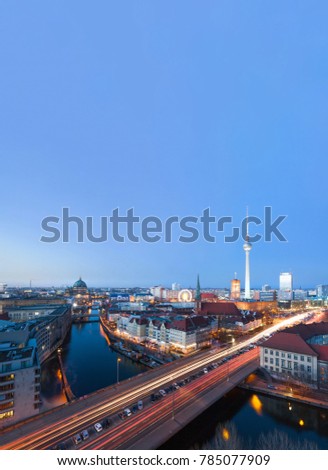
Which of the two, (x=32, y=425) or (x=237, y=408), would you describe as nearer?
(x=32, y=425)

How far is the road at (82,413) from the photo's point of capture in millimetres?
10492

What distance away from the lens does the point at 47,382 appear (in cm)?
2086

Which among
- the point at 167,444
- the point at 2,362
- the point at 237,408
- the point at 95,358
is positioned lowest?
the point at 95,358

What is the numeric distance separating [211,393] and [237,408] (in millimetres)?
3229

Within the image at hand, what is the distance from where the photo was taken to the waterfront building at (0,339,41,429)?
14.1m

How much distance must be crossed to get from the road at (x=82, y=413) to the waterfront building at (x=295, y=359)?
588 centimetres

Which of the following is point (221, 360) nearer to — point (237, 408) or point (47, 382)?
point (237, 408)

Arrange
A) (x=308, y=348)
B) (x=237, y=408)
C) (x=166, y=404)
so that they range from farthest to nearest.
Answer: (x=308, y=348) → (x=237, y=408) → (x=166, y=404)

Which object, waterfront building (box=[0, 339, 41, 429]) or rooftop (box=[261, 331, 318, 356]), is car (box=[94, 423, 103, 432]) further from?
rooftop (box=[261, 331, 318, 356])

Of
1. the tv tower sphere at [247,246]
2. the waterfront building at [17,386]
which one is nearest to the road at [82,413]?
the waterfront building at [17,386]

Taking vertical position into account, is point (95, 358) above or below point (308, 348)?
below

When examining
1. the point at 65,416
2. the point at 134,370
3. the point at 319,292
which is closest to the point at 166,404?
the point at 65,416

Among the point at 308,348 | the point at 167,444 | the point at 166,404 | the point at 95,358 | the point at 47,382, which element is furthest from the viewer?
the point at 95,358

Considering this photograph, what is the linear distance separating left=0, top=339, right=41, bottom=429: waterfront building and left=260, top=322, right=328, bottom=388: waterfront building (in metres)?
17.8
